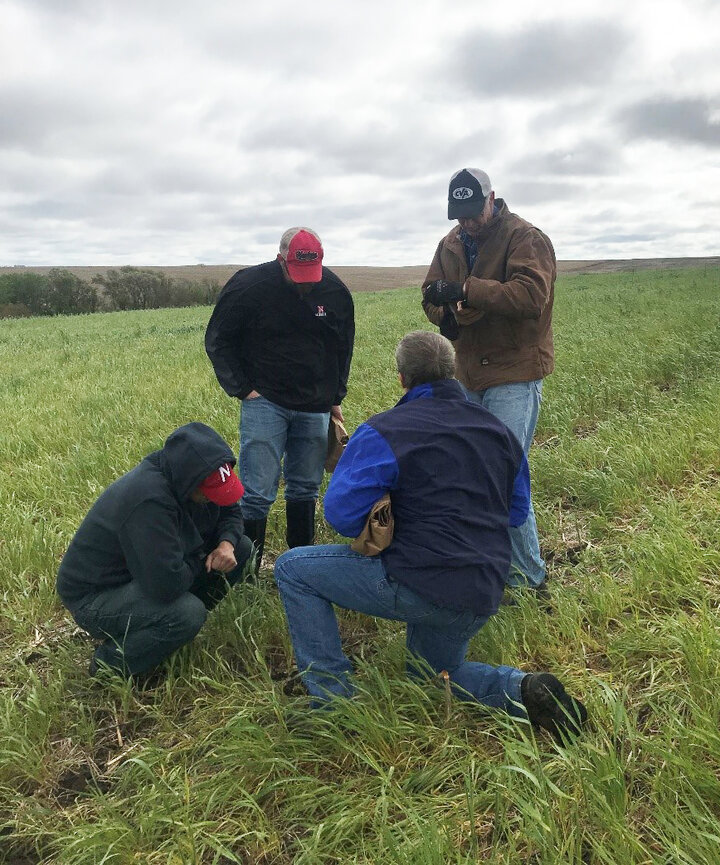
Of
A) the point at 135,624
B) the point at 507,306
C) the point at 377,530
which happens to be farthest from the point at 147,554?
the point at 507,306

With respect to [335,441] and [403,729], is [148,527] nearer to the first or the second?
[403,729]

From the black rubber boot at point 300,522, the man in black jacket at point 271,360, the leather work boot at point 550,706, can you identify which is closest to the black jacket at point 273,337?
the man in black jacket at point 271,360

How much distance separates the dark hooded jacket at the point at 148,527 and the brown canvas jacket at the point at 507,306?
166 cm

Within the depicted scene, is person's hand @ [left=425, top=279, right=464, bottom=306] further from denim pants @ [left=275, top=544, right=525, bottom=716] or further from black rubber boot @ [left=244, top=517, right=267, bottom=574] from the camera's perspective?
black rubber boot @ [left=244, top=517, right=267, bottom=574]

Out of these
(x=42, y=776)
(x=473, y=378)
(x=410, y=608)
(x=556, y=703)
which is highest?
(x=473, y=378)

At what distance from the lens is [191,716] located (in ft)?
8.79

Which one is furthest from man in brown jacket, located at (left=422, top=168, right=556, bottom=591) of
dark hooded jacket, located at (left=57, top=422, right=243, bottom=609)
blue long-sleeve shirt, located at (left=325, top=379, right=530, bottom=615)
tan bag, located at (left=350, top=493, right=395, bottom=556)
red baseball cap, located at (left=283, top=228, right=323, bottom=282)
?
dark hooded jacket, located at (left=57, top=422, right=243, bottom=609)

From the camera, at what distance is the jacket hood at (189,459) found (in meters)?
2.75

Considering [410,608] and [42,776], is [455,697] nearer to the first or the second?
[410,608]

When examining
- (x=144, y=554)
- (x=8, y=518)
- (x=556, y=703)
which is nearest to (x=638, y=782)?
(x=556, y=703)

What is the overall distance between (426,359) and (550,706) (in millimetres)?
1424

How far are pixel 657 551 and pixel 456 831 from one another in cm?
200

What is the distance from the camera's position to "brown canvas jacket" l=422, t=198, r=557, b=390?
3.40 metres

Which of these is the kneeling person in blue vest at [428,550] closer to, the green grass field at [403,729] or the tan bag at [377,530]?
the tan bag at [377,530]
